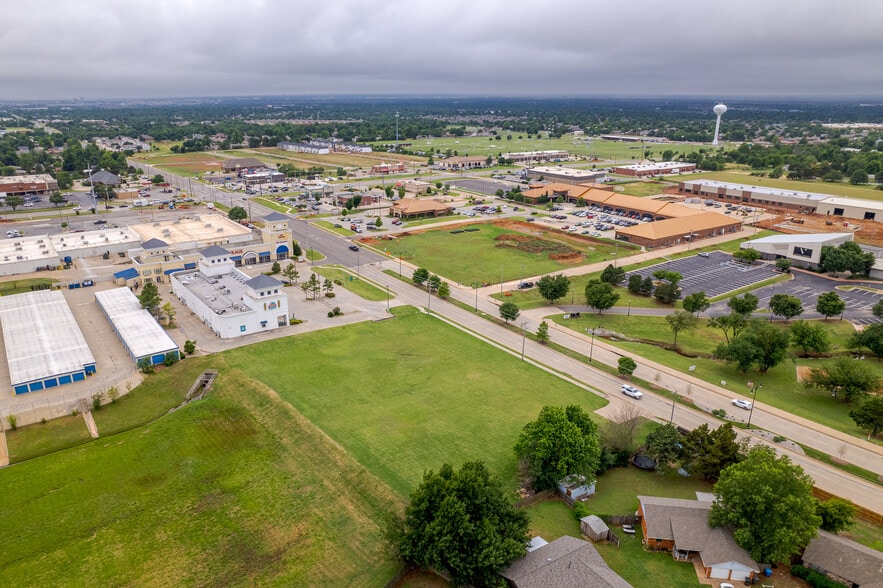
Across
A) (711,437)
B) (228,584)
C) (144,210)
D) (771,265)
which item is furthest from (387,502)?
(144,210)

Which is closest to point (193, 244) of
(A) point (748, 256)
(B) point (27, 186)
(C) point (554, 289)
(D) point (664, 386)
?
(C) point (554, 289)

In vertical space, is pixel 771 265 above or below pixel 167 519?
above

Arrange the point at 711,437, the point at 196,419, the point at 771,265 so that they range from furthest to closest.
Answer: the point at 771,265, the point at 196,419, the point at 711,437

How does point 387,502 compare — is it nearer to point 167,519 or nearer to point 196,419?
point 167,519

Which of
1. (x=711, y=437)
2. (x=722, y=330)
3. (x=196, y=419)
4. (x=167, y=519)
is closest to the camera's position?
(x=167, y=519)

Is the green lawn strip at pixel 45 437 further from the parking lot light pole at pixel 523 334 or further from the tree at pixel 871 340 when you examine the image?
the tree at pixel 871 340

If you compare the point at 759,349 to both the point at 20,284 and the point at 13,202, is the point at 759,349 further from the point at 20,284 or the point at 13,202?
the point at 13,202

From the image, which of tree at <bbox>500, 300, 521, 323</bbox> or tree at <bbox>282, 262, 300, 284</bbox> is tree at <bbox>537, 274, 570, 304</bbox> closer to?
tree at <bbox>500, 300, 521, 323</bbox>
